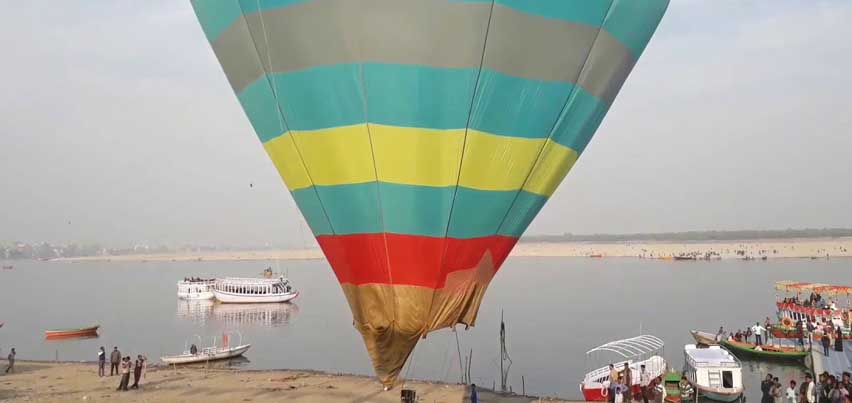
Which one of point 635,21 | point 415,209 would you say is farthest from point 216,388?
point 635,21

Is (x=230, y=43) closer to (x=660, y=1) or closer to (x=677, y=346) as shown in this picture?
(x=660, y=1)

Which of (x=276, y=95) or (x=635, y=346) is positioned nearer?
(x=276, y=95)

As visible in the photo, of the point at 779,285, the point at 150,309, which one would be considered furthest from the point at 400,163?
the point at 150,309

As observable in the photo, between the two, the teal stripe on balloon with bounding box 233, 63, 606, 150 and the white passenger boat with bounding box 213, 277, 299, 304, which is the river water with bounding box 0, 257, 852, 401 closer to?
the white passenger boat with bounding box 213, 277, 299, 304

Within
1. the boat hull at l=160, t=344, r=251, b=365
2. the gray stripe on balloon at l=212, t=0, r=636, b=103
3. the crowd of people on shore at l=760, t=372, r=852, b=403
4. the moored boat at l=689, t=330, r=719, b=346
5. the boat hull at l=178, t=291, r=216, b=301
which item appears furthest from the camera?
the boat hull at l=178, t=291, r=216, b=301

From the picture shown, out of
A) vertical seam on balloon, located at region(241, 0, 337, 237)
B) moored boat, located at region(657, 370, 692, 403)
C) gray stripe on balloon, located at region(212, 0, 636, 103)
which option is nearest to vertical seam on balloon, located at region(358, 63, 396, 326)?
gray stripe on balloon, located at region(212, 0, 636, 103)

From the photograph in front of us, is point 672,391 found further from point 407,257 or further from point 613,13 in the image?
point 407,257
